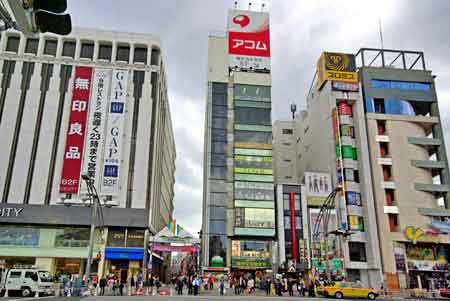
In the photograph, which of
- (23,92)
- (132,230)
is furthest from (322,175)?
(23,92)

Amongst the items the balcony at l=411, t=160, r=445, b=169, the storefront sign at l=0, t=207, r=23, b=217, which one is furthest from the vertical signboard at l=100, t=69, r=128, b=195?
the balcony at l=411, t=160, r=445, b=169

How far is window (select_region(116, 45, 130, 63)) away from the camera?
181ft

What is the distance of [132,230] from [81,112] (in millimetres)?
16721

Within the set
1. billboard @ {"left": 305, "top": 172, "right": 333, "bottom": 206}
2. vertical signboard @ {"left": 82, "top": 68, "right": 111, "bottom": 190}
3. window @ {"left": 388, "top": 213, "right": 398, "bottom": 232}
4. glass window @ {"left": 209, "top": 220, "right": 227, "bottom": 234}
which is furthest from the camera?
billboard @ {"left": 305, "top": 172, "right": 333, "bottom": 206}

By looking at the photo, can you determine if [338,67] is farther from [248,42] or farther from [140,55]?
[140,55]

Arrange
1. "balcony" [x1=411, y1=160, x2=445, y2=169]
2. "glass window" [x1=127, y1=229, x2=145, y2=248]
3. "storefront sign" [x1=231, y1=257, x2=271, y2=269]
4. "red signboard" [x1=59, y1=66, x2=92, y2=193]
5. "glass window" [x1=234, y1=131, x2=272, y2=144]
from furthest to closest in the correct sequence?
"glass window" [x1=234, y1=131, x2=272, y2=144] → "balcony" [x1=411, y1=160, x2=445, y2=169] → "storefront sign" [x1=231, y1=257, x2=271, y2=269] → "red signboard" [x1=59, y1=66, x2=92, y2=193] → "glass window" [x1=127, y1=229, x2=145, y2=248]

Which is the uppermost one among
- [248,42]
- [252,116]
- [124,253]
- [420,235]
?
[248,42]

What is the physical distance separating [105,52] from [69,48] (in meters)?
4.99

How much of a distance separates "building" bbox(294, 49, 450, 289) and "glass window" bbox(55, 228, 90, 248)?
1327 inches

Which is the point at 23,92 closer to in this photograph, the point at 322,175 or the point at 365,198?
the point at 322,175

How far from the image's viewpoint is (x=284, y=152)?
80.8 metres

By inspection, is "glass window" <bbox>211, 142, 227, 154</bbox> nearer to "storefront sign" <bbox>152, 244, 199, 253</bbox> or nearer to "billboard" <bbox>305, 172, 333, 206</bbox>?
"billboard" <bbox>305, 172, 333, 206</bbox>

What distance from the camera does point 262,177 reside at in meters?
58.1

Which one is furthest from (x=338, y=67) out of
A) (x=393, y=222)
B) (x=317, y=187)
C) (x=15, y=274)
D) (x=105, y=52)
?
(x=15, y=274)
